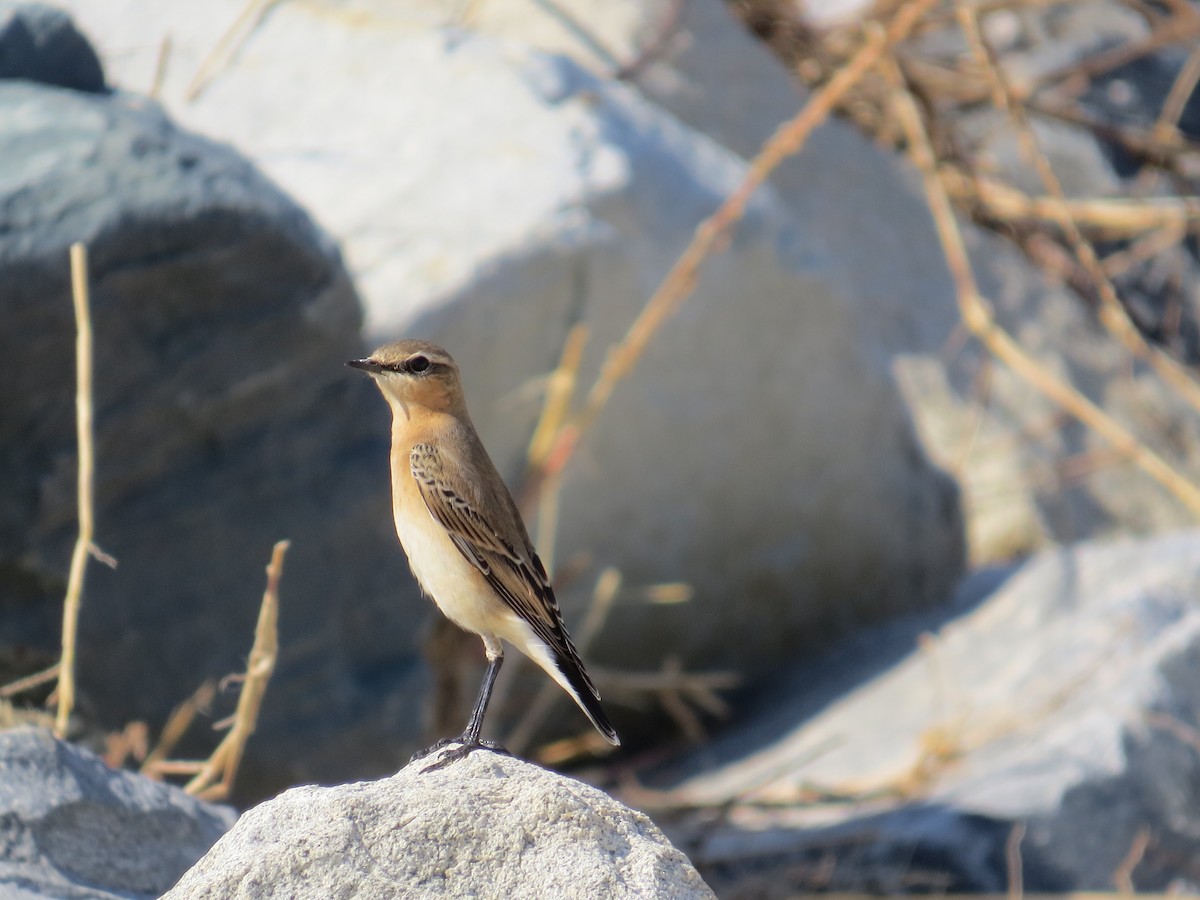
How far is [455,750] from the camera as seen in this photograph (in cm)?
379

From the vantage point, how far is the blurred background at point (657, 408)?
561 cm

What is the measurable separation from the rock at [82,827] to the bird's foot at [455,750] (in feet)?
2.10

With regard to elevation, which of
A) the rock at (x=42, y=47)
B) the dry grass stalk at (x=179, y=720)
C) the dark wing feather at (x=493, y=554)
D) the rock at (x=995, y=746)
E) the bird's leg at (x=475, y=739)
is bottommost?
the rock at (x=995, y=746)

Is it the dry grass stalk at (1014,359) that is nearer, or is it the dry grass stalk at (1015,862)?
the dry grass stalk at (1015,862)

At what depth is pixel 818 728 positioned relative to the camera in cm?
799

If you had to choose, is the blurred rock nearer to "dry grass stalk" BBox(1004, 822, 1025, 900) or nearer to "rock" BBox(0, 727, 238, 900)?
"rock" BBox(0, 727, 238, 900)

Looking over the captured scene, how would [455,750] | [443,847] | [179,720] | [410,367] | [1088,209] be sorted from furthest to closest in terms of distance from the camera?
[1088,209], [179,720], [410,367], [455,750], [443,847]

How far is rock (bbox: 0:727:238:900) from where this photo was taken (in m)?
3.53

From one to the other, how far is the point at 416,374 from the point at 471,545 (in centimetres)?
53

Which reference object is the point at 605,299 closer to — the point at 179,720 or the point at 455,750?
the point at 179,720

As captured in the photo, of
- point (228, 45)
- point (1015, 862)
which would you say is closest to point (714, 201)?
point (228, 45)

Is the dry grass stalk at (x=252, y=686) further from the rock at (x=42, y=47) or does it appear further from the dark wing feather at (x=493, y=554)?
the rock at (x=42, y=47)

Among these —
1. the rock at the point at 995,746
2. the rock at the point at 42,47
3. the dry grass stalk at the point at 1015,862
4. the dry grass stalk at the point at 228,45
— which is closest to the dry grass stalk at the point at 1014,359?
the rock at the point at 995,746

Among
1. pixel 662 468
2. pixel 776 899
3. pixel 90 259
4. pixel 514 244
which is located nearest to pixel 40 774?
pixel 90 259
